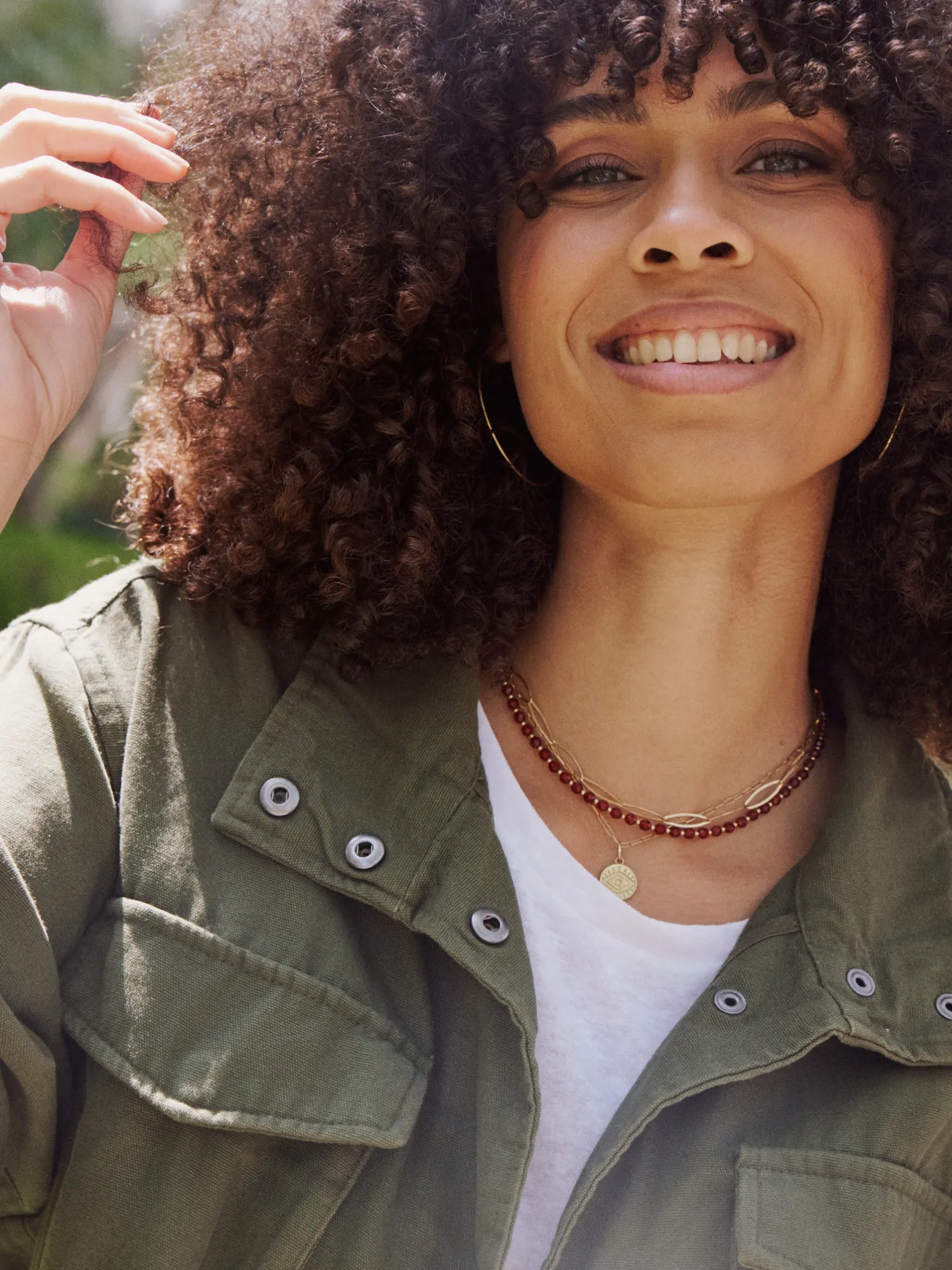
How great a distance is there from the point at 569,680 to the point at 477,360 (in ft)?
1.75

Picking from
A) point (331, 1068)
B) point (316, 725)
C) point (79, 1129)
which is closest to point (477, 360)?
point (316, 725)

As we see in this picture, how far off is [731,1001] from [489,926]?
14.0 inches

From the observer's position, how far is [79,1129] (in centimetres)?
192

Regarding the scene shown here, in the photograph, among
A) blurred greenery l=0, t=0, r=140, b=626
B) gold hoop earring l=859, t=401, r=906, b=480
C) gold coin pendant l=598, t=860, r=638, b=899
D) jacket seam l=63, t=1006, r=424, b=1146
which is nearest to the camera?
jacket seam l=63, t=1006, r=424, b=1146

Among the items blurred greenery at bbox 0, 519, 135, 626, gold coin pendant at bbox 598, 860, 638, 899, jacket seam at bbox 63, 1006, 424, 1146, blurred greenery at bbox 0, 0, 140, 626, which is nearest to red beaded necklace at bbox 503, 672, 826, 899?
gold coin pendant at bbox 598, 860, 638, 899

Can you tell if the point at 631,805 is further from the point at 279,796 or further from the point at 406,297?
the point at 406,297

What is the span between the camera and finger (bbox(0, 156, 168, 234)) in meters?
1.90

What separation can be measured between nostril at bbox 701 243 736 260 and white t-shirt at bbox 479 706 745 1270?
0.78 m

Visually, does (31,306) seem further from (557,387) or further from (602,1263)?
(602,1263)

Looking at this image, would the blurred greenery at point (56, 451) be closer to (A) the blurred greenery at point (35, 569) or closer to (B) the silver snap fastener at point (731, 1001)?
(A) the blurred greenery at point (35, 569)

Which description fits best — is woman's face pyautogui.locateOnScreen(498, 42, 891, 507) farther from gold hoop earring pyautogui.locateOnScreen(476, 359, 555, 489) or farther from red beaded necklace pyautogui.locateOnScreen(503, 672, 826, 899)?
red beaded necklace pyautogui.locateOnScreen(503, 672, 826, 899)

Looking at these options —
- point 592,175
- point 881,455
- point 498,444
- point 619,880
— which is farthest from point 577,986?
point 592,175

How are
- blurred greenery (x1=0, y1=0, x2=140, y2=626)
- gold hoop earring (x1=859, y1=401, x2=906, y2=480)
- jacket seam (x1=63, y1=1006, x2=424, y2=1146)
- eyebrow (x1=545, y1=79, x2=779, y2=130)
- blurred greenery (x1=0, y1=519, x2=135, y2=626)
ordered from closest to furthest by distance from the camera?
jacket seam (x1=63, y1=1006, x2=424, y2=1146), eyebrow (x1=545, y1=79, x2=779, y2=130), gold hoop earring (x1=859, y1=401, x2=906, y2=480), blurred greenery (x1=0, y1=0, x2=140, y2=626), blurred greenery (x1=0, y1=519, x2=135, y2=626)

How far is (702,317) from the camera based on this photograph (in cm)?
205
